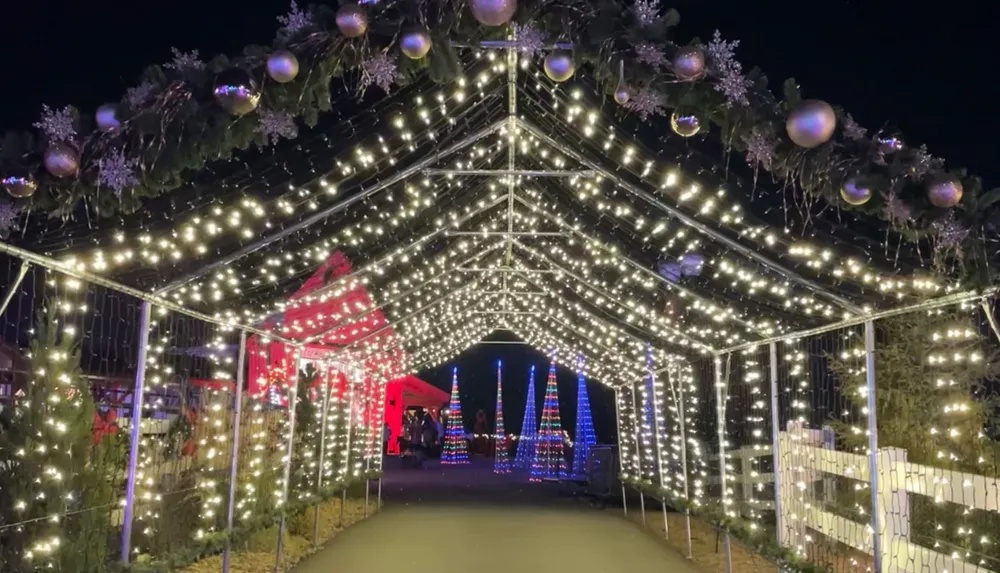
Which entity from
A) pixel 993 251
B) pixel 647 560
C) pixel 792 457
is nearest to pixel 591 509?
pixel 647 560

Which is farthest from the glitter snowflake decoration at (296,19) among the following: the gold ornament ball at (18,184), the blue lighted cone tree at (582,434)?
the blue lighted cone tree at (582,434)

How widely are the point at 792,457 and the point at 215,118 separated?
5279mm

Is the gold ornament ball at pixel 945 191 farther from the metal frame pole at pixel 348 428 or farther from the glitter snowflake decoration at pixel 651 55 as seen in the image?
the metal frame pole at pixel 348 428

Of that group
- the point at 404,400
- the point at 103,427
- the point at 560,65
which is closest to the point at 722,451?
the point at 103,427

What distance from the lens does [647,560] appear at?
866 cm

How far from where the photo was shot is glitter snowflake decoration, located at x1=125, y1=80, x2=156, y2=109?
344 cm

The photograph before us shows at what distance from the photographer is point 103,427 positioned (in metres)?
6.22

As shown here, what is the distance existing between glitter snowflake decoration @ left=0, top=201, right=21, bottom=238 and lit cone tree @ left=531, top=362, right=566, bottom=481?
17.0m

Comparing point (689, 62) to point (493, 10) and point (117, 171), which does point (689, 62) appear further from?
point (117, 171)

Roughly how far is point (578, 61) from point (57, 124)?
2118 mm

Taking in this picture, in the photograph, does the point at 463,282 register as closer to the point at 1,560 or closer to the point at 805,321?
the point at 805,321

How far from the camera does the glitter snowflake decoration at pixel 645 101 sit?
342 centimetres

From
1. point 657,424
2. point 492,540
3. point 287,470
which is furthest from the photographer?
point 657,424

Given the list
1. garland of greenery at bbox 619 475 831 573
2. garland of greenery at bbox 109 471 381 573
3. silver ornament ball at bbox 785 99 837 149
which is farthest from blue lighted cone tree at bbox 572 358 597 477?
silver ornament ball at bbox 785 99 837 149
